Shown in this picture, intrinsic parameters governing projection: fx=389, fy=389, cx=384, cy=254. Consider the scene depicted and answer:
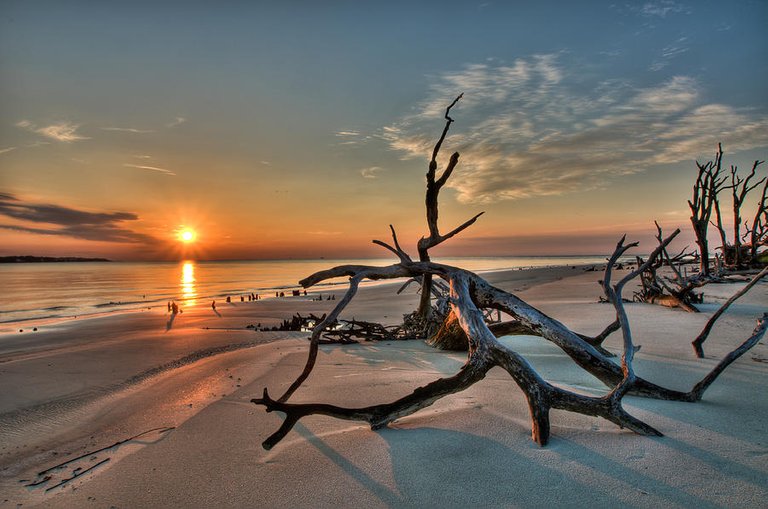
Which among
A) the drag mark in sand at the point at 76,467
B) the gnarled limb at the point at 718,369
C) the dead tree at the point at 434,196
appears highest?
the dead tree at the point at 434,196

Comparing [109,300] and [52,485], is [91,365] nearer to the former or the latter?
[52,485]

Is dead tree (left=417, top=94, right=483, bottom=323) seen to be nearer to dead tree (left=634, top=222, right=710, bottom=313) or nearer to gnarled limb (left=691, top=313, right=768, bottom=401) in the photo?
gnarled limb (left=691, top=313, right=768, bottom=401)

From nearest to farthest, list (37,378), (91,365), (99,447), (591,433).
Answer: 1. (591,433)
2. (99,447)
3. (37,378)
4. (91,365)

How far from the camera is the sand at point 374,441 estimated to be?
7.46 feet

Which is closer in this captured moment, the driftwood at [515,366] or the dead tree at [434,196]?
the driftwood at [515,366]

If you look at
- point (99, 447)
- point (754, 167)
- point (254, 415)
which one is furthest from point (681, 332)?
point (754, 167)

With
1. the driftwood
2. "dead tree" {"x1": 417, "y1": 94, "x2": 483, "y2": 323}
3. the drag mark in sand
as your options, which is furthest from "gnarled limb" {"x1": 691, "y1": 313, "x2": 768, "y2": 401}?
the drag mark in sand

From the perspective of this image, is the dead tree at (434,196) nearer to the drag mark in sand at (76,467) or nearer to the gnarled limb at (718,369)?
the gnarled limb at (718,369)

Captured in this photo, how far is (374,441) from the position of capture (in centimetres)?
292

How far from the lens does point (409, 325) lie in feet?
27.6

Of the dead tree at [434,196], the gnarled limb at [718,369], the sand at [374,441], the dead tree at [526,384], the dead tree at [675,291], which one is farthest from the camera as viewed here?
the dead tree at [675,291]

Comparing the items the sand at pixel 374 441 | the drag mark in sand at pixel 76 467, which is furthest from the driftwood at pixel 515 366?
the drag mark in sand at pixel 76 467

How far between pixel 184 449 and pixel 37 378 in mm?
4526

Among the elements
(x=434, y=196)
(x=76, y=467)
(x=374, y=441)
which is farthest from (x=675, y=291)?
(x=76, y=467)
